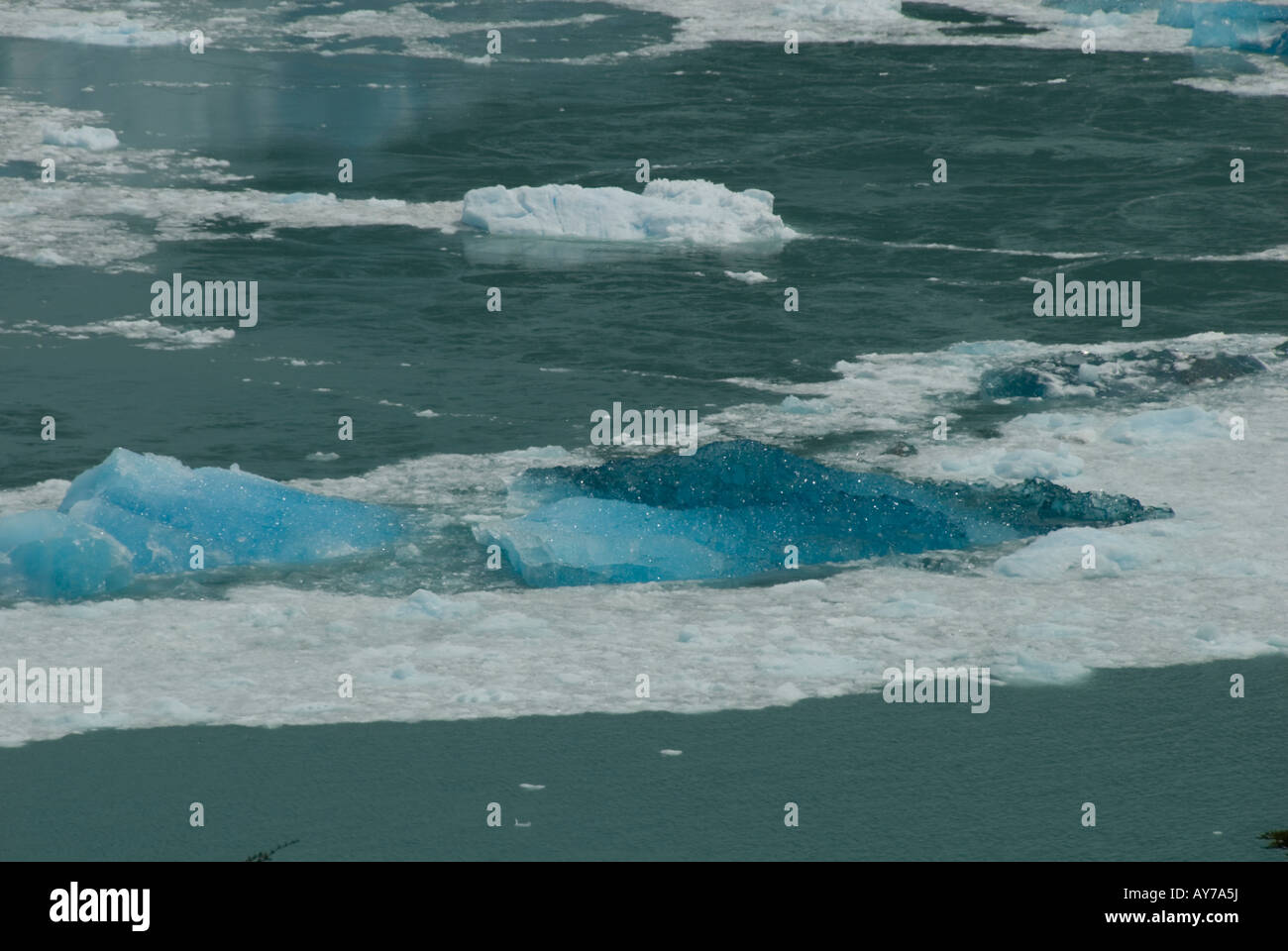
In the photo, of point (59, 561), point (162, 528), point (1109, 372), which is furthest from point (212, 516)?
point (1109, 372)

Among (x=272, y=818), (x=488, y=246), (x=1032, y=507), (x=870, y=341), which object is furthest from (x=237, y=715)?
(x=488, y=246)

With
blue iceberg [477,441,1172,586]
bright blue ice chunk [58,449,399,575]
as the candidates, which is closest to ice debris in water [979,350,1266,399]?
blue iceberg [477,441,1172,586]

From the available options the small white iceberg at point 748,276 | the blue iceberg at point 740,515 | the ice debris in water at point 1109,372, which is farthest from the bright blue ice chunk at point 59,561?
the small white iceberg at point 748,276

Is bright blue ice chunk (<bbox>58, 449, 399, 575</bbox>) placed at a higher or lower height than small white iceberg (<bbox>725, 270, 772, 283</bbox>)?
lower

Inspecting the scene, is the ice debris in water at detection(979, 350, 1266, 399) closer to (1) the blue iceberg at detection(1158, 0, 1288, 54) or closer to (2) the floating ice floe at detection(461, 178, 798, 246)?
(2) the floating ice floe at detection(461, 178, 798, 246)

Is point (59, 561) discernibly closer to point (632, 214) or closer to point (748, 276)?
point (748, 276)

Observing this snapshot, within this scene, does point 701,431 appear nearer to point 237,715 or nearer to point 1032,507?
point 1032,507
